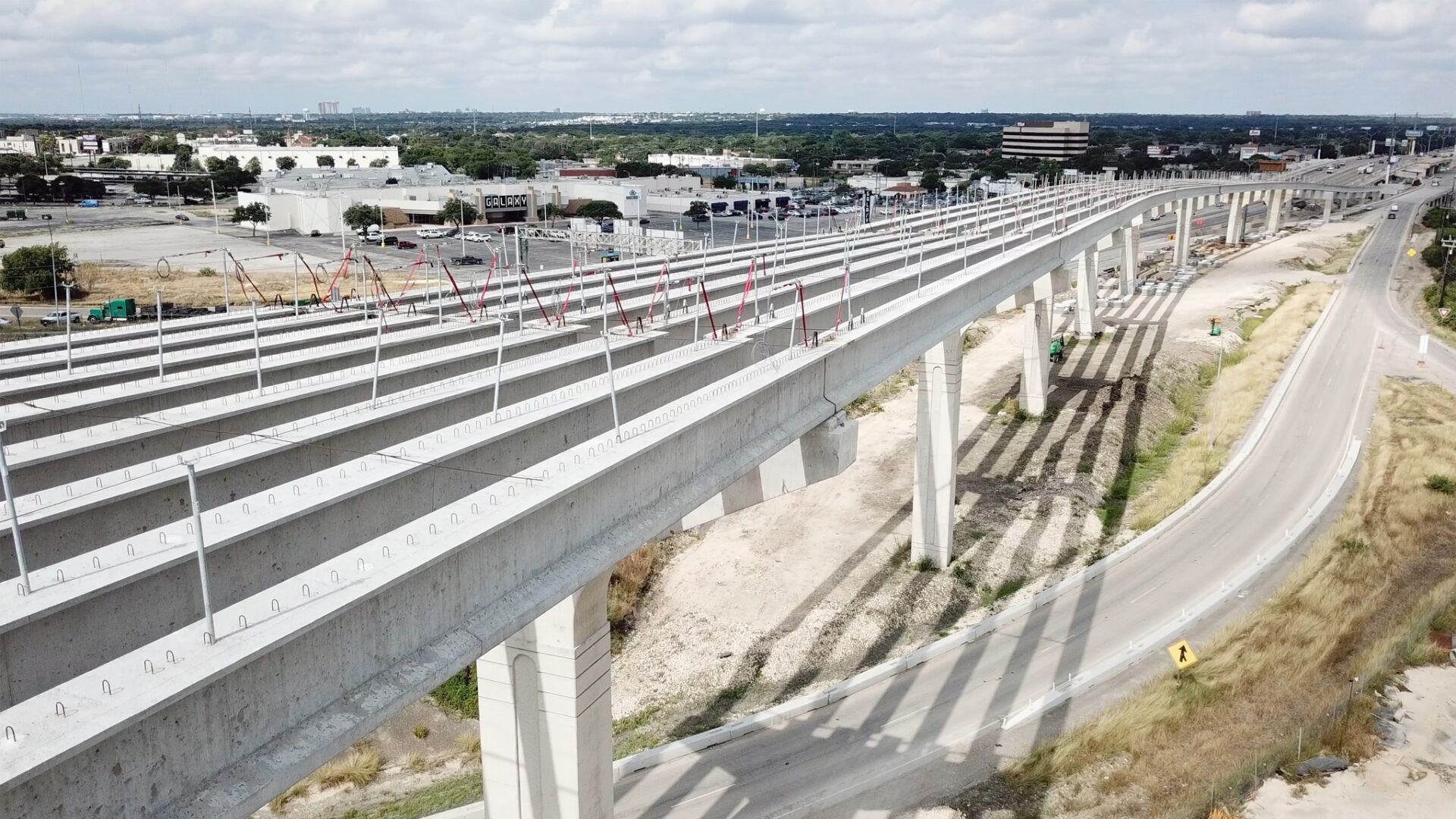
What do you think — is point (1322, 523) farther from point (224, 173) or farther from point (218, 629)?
point (224, 173)

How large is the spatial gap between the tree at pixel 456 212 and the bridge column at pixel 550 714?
11859 centimetres

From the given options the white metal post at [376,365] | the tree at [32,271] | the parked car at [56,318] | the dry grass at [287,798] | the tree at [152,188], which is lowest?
the dry grass at [287,798]

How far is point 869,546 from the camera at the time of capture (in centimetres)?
4097

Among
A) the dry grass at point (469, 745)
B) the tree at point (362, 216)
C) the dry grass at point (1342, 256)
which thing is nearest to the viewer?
the dry grass at point (469, 745)

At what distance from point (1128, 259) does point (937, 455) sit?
64696 mm

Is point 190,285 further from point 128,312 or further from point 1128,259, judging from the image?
point 1128,259

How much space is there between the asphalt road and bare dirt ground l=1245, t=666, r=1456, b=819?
5224 mm

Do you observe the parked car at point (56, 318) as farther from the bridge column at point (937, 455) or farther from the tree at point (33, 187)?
the tree at point (33, 187)

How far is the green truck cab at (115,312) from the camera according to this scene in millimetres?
72938

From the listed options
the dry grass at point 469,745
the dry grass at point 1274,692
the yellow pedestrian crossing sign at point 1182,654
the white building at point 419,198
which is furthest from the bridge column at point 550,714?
the white building at point 419,198

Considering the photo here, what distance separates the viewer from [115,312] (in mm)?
74500

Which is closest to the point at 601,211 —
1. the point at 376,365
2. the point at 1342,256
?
the point at 1342,256

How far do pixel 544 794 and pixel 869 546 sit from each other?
23699mm

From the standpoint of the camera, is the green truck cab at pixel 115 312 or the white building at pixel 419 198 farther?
the white building at pixel 419 198
